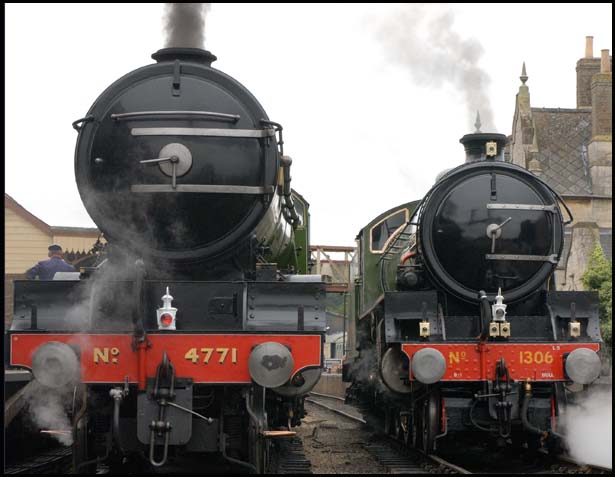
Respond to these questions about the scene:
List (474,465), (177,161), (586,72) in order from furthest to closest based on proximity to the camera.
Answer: (586,72), (474,465), (177,161)

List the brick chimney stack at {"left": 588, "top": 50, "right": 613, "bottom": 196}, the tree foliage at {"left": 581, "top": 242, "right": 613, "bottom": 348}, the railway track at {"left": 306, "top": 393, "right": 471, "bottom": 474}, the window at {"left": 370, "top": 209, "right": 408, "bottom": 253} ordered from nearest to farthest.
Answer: the railway track at {"left": 306, "top": 393, "right": 471, "bottom": 474} < the window at {"left": 370, "top": 209, "right": 408, "bottom": 253} < the tree foliage at {"left": 581, "top": 242, "right": 613, "bottom": 348} < the brick chimney stack at {"left": 588, "top": 50, "right": 613, "bottom": 196}

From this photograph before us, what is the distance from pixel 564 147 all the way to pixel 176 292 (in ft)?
102

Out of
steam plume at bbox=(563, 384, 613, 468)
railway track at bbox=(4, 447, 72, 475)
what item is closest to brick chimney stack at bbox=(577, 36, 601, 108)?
steam plume at bbox=(563, 384, 613, 468)

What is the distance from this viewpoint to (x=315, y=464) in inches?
348

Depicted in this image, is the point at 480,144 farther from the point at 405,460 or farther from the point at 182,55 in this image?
the point at 182,55

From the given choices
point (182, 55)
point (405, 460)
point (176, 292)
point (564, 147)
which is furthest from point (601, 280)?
point (176, 292)

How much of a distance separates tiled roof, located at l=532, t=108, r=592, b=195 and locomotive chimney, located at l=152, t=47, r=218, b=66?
93.4ft

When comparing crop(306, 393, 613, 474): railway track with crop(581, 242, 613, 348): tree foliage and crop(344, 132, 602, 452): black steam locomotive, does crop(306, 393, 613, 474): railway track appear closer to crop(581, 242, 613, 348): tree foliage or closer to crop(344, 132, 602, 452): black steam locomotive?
crop(344, 132, 602, 452): black steam locomotive

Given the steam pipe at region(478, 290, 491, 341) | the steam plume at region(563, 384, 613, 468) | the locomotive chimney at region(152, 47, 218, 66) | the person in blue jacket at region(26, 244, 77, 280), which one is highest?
the locomotive chimney at region(152, 47, 218, 66)

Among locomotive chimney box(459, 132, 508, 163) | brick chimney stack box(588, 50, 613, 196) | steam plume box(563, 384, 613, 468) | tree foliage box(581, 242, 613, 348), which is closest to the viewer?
steam plume box(563, 384, 613, 468)

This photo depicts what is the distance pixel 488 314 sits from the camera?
793cm

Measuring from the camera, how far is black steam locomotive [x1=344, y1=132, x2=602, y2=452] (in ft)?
26.1

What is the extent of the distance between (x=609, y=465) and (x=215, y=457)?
3146 millimetres

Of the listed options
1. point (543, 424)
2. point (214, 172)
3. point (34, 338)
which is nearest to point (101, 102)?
point (214, 172)
